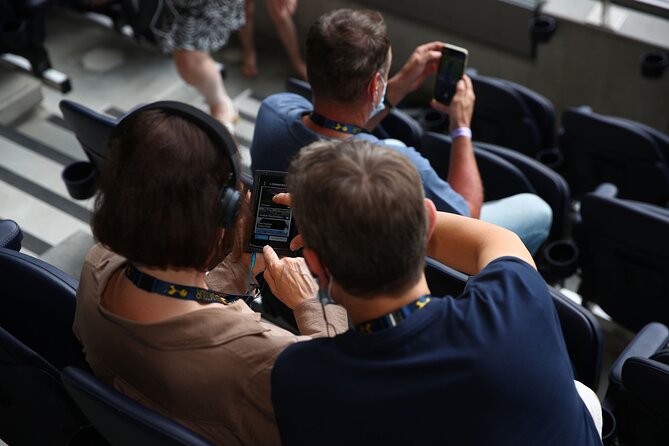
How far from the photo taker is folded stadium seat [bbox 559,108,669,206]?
279 cm

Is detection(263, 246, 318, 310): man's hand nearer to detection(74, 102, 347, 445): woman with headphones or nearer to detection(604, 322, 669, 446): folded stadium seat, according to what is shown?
detection(74, 102, 347, 445): woman with headphones

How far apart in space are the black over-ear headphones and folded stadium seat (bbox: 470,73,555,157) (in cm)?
189

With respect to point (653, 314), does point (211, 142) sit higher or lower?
higher

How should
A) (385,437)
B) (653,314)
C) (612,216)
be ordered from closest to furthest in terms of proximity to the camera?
(385,437)
(612,216)
(653,314)

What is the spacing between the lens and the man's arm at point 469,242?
150 centimetres

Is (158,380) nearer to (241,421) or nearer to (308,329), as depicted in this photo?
(241,421)

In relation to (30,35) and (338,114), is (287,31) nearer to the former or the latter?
(30,35)

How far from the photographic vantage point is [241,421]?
4.74 ft

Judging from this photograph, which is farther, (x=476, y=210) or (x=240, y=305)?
(x=476, y=210)

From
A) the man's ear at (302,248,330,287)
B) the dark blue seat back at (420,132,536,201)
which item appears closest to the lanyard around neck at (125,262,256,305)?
the man's ear at (302,248,330,287)

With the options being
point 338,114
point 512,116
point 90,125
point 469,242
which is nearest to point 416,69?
point 338,114

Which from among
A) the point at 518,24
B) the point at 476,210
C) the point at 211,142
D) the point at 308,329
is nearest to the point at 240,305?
the point at 308,329

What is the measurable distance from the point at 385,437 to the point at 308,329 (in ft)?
1.64

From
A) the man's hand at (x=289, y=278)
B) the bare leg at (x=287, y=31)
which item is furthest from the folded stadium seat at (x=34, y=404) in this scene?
the bare leg at (x=287, y=31)
